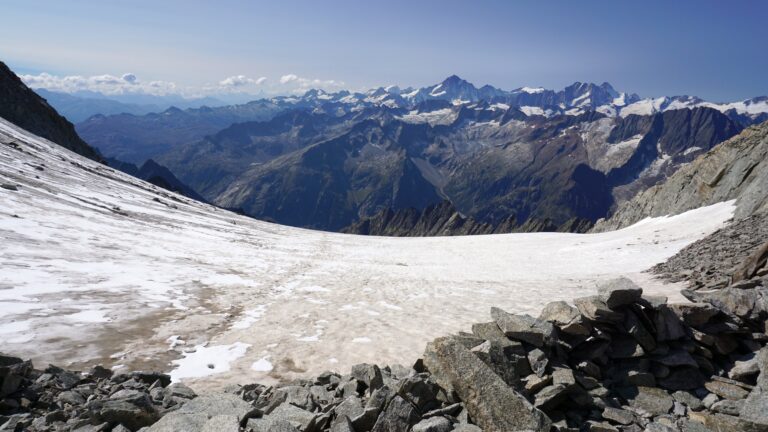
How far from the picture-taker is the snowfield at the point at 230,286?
15.1m

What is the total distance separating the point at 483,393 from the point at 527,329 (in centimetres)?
317

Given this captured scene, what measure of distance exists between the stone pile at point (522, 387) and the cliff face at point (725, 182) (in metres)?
29.0

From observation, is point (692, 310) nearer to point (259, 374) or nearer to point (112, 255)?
point (259, 374)

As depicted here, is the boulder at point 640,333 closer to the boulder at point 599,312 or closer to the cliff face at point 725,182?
the boulder at point 599,312

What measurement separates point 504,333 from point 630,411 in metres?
3.42

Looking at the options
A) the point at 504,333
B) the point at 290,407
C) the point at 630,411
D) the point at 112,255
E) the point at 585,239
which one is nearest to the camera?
the point at 290,407

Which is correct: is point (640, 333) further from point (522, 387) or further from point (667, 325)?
point (522, 387)

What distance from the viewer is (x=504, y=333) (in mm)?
11695

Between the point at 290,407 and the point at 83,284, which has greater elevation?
the point at 290,407

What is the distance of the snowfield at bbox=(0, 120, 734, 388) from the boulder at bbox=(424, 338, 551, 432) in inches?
246

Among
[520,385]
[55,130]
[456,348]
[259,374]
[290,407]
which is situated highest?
[55,130]

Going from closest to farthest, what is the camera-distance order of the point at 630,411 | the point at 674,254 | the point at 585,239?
the point at 630,411, the point at 674,254, the point at 585,239

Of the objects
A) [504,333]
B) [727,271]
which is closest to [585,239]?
[727,271]

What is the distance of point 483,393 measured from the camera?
8688mm
